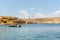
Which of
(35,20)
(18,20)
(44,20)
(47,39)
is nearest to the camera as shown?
(47,39)

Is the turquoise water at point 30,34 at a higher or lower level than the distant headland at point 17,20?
higher

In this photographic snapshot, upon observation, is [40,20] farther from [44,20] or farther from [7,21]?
[7,21]

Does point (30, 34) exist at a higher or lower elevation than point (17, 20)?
higher

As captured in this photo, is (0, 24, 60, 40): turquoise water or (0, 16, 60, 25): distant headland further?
(0, 16, 60, 25): distant headland

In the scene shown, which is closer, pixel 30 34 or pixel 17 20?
pixel 30 34

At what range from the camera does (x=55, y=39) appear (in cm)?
2761

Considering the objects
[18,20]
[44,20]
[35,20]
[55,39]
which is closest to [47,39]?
[55,39]

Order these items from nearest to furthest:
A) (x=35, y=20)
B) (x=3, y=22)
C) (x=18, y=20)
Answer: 1. (x=3, y=22)
2. (x=18, y=20)
3. (x=35, y=20)

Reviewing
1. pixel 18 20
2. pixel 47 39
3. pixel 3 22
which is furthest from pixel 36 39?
pixel 18 20

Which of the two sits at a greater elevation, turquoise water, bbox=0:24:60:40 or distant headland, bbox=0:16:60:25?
turquoise water, bbox=0:24:60:40

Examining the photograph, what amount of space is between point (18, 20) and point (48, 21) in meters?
55.8

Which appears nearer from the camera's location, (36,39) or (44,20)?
(36,39)

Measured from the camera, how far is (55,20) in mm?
174375

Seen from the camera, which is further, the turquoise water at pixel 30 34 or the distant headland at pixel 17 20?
the distant headland at pixel 17 20
